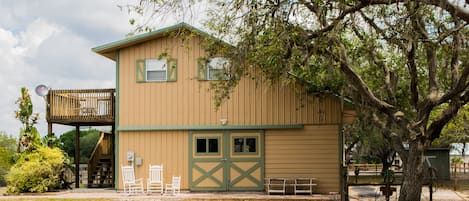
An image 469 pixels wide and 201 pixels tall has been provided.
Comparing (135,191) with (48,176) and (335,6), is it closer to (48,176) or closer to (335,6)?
(48,176)

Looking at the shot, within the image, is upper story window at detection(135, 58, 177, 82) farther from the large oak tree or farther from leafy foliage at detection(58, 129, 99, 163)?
leafy foliage at detection(58, 129, 99, 163)

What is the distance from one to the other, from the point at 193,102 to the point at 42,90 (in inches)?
181

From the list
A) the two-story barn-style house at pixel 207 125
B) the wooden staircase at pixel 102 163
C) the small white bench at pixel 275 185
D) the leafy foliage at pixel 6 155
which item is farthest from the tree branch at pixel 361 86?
the leafy foliage at pixel 6 155

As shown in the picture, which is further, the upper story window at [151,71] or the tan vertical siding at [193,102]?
the upper story window at [151,71]

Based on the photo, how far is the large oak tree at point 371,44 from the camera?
1107 centimetres

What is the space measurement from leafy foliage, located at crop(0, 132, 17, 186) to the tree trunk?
11820mm

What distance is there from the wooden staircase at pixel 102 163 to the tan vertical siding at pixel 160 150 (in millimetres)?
2314

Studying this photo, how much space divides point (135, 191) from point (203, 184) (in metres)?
1.93

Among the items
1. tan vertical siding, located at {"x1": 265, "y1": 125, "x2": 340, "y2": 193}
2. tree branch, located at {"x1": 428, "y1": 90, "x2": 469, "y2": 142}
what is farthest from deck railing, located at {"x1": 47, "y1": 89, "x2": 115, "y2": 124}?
tree branch, located at {"x1": 428, "y1": 90, "x2": 469, "y2": 142}

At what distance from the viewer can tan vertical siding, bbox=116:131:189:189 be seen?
1788cm

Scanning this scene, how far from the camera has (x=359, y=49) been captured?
14.4 m

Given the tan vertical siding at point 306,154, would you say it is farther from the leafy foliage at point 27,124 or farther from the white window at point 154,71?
the leafy foliage at point 27,124

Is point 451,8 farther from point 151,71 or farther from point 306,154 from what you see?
point 151,71

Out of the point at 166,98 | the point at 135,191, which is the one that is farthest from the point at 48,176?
the point at 166,98
